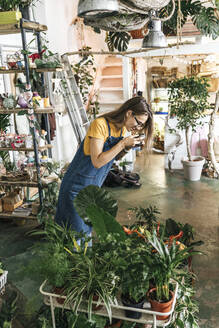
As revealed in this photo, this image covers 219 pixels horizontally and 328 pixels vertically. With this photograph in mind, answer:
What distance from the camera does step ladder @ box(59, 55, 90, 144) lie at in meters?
5.86

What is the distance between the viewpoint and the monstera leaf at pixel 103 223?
171 cm

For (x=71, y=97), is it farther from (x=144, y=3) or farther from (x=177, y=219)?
(x=144, y=3)

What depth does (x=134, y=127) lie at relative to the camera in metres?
2.46

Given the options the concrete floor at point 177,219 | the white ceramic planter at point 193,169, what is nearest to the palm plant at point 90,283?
the concrete floor at point 177,219

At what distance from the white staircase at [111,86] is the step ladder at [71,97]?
5.47 ft

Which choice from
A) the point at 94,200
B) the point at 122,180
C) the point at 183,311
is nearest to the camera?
the point at 183,311

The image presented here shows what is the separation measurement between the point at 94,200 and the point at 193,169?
15.7 feet

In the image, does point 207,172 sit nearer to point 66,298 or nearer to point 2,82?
point 2,82

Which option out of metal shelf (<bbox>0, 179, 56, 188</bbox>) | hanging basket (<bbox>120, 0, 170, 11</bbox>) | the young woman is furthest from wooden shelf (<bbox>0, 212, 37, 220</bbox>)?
hanging basket (<bbox>120, 0, 170, 11</bbox>)

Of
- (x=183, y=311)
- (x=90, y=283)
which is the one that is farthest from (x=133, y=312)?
(x=183, y=311)

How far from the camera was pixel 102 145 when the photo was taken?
A: 7.84 ft

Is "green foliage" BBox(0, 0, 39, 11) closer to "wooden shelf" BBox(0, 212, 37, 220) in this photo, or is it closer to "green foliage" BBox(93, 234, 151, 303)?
"wooden shelf" BBox(0, 212, 37, 220)

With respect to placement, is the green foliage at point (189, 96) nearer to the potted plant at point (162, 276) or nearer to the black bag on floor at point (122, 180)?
the black bag on floor at point (122, 180)

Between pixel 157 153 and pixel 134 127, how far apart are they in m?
6.37
